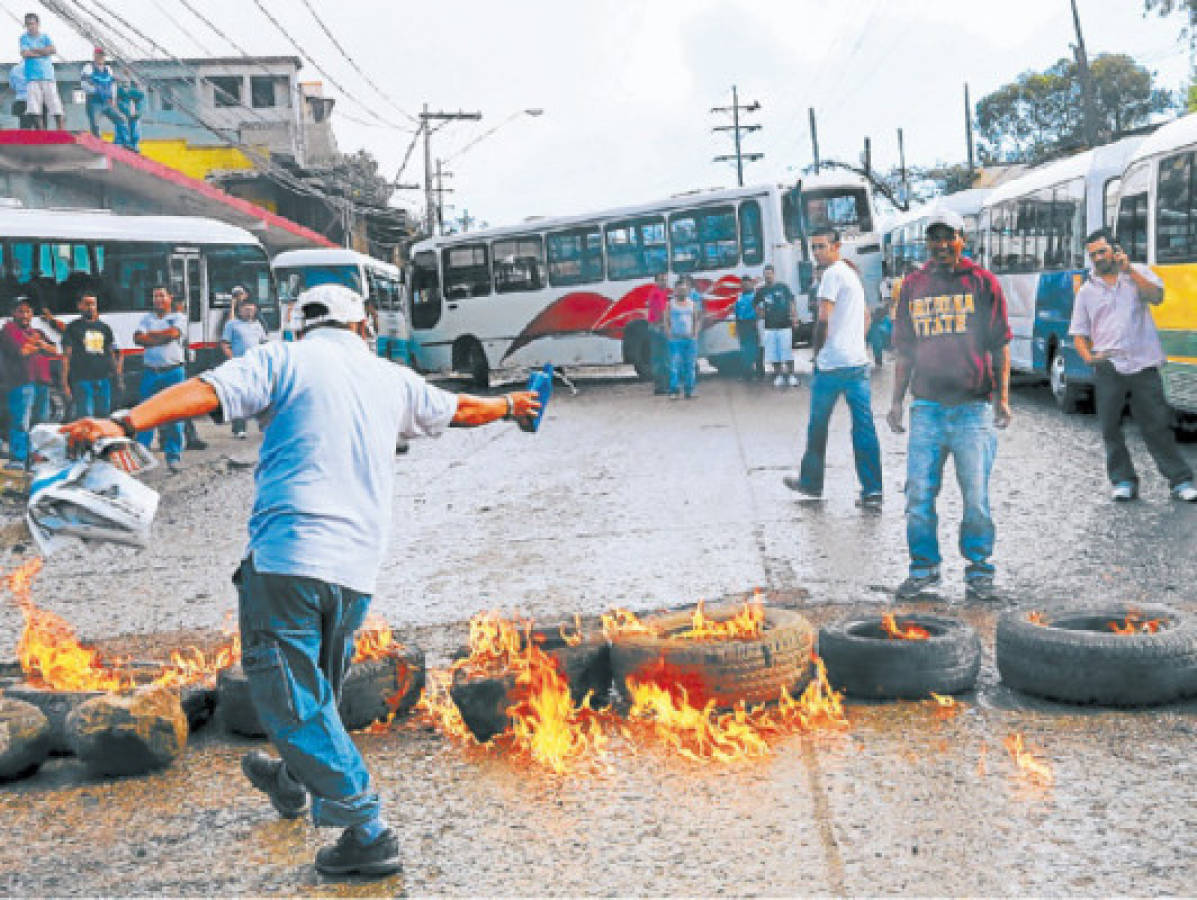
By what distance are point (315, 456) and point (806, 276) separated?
2063cm

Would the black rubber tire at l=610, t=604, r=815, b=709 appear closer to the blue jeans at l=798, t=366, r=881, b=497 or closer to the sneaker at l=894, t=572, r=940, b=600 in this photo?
the sneaker at l=894, t=572, r=940, b=600

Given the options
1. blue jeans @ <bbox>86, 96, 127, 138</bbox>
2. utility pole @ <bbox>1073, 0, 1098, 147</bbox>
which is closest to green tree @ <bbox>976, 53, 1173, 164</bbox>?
utility pole @ <bbox>1073, 0, 1098, 147</bbox>

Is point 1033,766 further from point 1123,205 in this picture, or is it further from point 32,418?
point 32,418

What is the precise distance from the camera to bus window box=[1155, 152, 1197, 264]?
41.5 ft

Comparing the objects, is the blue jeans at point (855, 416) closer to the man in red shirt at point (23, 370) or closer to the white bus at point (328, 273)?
the man in red shirt at point (23, 370)

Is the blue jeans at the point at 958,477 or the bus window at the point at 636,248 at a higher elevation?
the bus window at the point at 636,248

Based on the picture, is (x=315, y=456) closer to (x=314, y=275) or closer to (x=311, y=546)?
(x=311, y=546)

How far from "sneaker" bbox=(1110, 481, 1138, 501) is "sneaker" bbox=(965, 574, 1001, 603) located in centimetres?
317

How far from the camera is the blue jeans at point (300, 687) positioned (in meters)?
3.83

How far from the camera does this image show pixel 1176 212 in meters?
13.0

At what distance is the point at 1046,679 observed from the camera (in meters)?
5.25

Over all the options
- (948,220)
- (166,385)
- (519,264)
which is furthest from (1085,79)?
(948,220)

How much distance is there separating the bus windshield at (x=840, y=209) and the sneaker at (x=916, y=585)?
61.4 feet

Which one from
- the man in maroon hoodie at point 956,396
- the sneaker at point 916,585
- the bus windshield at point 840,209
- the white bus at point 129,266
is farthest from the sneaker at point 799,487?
the bus windshield at point 840,209
